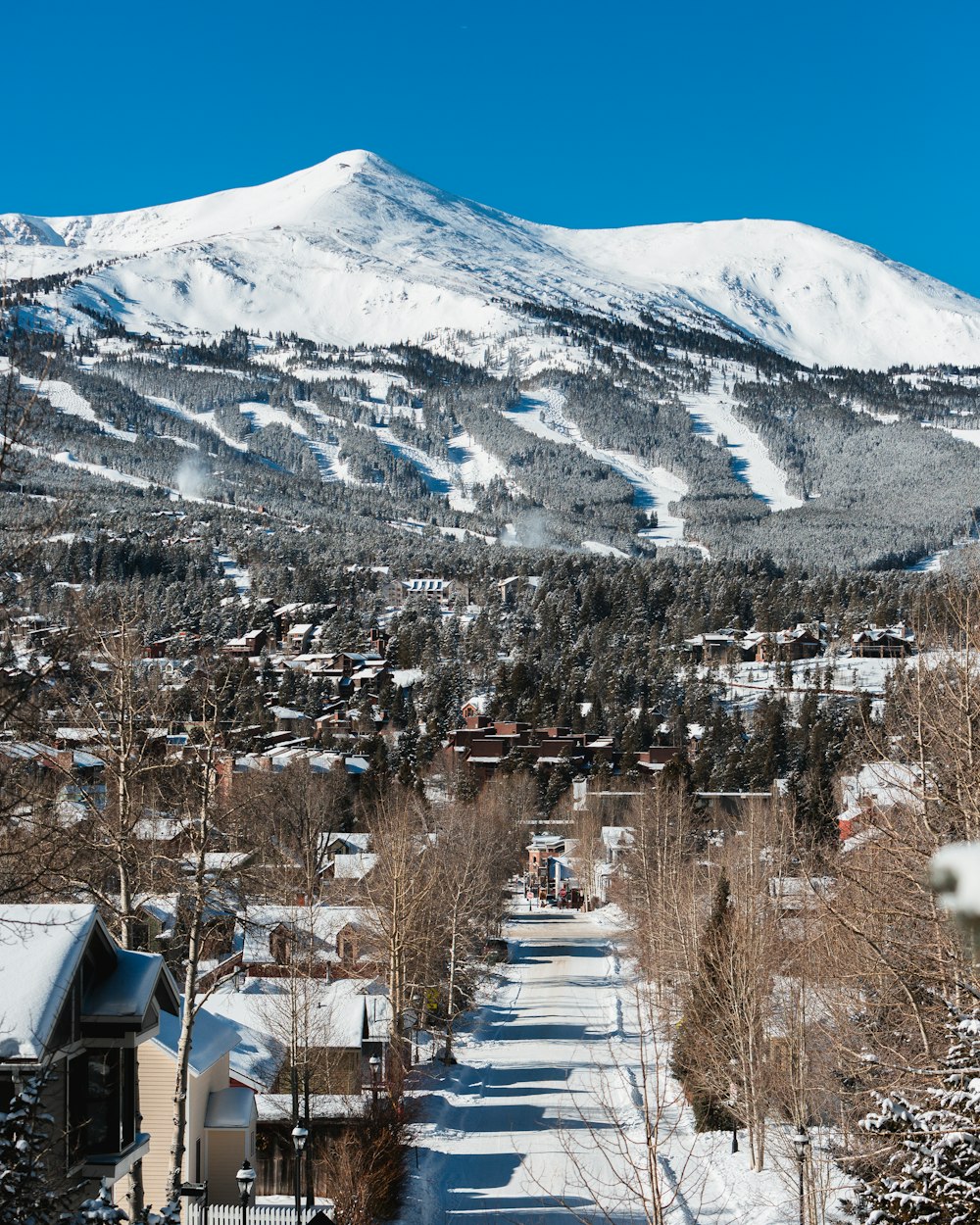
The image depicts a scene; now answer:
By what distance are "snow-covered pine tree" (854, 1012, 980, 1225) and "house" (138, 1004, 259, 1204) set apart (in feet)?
50.9

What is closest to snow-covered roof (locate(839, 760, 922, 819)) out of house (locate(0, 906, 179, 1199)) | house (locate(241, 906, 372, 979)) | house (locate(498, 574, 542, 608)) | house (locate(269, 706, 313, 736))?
house (locate(0, 906, 179, 1199))

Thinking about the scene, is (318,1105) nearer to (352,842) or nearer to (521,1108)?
(521,1108)

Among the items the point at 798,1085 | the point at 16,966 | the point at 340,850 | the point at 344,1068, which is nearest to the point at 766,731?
the point at 340,850

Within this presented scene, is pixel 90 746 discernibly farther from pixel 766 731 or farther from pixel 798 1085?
pixel 766 731

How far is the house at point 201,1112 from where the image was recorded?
23.0 metres

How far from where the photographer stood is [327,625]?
158625 millimetres

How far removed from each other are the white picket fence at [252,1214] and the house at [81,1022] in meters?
5.19

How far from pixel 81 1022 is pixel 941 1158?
37.7 feet

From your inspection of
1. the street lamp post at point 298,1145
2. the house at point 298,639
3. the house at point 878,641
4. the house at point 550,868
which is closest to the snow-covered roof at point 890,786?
the street lamp post at point 298,1145

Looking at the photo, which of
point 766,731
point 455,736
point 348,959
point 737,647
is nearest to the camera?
point 348,959

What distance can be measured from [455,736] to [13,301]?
9740cm

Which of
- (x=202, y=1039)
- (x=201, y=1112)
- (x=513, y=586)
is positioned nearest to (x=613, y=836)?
(x=202, y=1039)

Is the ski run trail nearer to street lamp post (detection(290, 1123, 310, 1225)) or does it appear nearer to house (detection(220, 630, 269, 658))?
street lamp post (detection(290, 1123, 310, 1225))

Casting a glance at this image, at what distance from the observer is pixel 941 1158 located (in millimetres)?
10250
